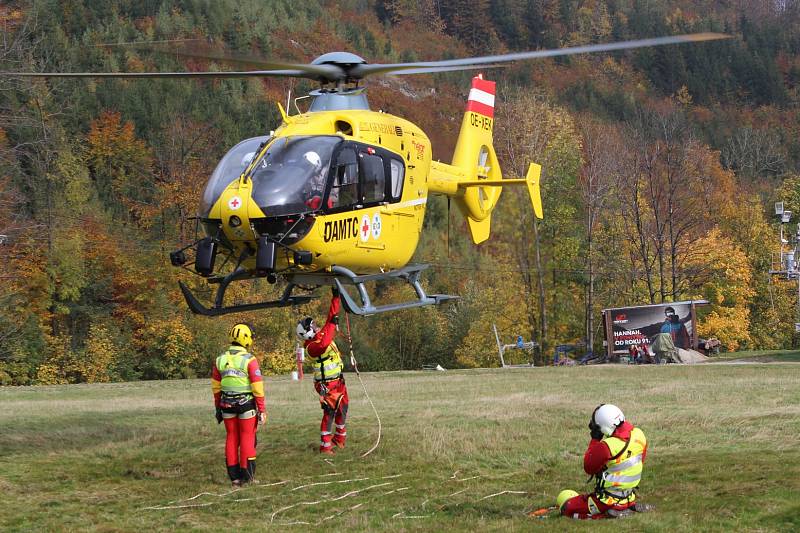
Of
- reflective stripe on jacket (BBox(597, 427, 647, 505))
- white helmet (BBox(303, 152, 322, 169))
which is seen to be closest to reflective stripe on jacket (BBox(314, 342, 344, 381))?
white helmet (BBox(303, 152, 322, 169))

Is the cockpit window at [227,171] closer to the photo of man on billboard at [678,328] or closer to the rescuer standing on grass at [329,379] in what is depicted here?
the rescuer standing on grass at [329,379]

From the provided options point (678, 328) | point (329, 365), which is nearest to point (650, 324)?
point (678, 328)

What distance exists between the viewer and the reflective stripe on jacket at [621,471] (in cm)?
1172

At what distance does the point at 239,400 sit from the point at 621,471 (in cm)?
560

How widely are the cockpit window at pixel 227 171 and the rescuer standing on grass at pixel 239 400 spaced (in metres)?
2.03

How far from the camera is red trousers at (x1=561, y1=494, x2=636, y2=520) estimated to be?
11.9 meters

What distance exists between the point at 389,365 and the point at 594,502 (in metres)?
57.1

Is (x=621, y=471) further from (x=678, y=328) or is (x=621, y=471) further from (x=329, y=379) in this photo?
(x=678, y=328)

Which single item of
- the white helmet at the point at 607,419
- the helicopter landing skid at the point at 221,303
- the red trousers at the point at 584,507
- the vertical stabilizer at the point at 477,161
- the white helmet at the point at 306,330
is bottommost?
the red trousers at the point at 584,507

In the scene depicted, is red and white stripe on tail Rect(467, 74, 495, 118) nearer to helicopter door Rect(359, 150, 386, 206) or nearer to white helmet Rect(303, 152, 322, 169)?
helicopter door Rect(359, 150, 386, 206)

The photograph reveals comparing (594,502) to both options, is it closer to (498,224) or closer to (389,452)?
(389,452)

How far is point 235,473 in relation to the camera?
49.7ft

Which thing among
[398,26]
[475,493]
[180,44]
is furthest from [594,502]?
[398,26]

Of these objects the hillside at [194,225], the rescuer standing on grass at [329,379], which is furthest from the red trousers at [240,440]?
the hillside at [194,225]
